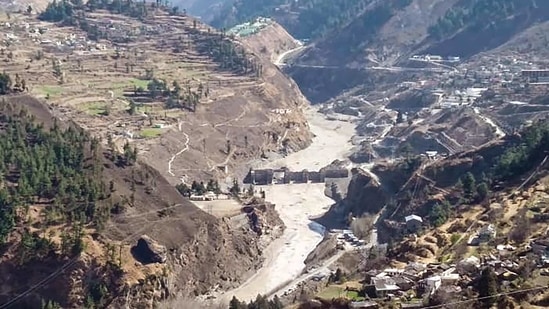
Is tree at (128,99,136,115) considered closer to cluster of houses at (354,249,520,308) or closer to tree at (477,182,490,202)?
tree at (477,182,490,202)

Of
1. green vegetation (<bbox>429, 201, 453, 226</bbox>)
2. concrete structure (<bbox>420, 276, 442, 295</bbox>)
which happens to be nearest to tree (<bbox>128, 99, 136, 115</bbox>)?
green vegetation (<bbox>429, 201, 453, 226</bbox>)

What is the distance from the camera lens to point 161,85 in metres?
108

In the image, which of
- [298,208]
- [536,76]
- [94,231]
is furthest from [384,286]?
[536,76]

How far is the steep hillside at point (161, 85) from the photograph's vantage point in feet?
309

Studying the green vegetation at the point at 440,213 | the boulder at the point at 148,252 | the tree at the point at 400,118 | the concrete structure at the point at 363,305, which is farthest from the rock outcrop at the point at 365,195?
the concrete structure at the point at 363,305

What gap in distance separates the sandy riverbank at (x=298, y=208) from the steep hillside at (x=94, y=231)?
1989 millimetres

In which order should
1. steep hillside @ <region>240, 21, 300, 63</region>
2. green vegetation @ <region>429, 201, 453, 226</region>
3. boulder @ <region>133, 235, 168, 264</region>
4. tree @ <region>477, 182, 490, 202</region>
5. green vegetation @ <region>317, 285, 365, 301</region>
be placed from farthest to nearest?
steep hillside @ <region>240, 21, 300, 63</region>
tree @ <region>477, 182, 490, 202</region>
boulder @ <region>133, 235, 168, 264</region>
green vegetation @ <region>429, 201, 453, 226</region>
green vegetation @ <region>317, 285, 365, 301</region>

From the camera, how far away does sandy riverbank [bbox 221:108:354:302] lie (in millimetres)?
66375

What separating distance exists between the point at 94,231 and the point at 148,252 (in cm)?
402

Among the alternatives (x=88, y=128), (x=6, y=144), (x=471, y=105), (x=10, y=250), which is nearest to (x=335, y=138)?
(x=471, y=105)

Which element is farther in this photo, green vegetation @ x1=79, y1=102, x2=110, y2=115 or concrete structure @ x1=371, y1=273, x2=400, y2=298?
green vegetation @ x1=79, y1=102, x2=110, y2=115

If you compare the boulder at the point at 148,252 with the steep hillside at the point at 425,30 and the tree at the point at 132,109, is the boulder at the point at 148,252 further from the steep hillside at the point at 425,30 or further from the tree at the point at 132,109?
the steep hillside at the point at 425,30

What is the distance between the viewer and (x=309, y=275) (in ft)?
200

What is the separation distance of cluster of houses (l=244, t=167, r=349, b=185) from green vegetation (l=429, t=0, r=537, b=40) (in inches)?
2604
